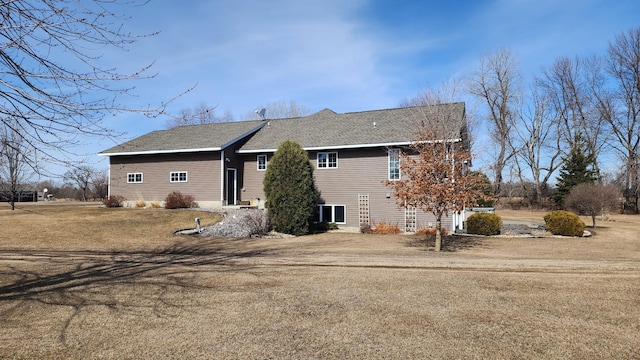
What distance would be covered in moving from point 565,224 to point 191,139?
21083 mm

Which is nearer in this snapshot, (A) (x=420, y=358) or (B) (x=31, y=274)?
(A) (x=420, y=358)

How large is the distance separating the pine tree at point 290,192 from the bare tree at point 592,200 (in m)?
14.6

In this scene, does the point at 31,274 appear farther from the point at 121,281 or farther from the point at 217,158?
the point at 217,158

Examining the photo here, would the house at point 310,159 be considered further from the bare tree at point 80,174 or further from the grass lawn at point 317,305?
the bare tree at point 80,174

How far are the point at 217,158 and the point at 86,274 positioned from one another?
14.9 metres

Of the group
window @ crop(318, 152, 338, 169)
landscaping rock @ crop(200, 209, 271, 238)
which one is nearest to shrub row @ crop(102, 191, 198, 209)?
landscaping rock @ crop(200, 209, 271, 238)

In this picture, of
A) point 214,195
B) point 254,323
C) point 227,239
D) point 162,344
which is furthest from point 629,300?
point 214,195

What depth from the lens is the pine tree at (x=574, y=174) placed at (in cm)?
3372

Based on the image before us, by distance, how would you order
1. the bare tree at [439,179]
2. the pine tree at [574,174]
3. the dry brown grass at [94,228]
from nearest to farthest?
the bare tree at [439,179] < the dry brown grass at [94,228] < the pine tree at [574,174]

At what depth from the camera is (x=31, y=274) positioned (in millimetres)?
8242

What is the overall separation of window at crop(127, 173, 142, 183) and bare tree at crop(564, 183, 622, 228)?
2577cm

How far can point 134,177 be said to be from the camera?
25188 mm

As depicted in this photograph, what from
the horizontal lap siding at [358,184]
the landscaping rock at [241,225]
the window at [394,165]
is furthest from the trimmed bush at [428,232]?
the landscaping rock at [241,225]

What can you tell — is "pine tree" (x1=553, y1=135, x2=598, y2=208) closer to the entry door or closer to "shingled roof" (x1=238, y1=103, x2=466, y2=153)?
"shingled roof" (x1=238, y1=103, x2=466, y2=153)
